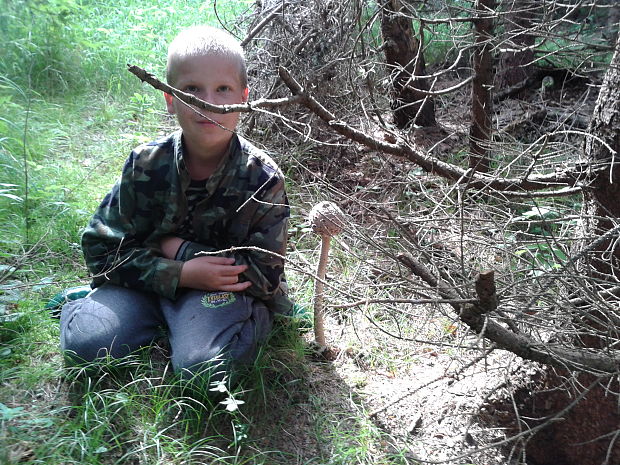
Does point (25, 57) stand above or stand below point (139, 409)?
above

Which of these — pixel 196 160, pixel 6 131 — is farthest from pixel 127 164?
pixel 6 131

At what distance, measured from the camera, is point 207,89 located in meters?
2.23

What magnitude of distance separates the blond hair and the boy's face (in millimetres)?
19

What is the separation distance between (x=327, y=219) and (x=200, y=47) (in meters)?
0.84

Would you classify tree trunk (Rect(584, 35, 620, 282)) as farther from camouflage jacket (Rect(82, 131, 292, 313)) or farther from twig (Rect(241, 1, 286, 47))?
twig (Rect(241, 1, 286, 47))

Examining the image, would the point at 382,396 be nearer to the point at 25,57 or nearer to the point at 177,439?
the point at 177,439

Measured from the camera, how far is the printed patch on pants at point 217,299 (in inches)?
90.7

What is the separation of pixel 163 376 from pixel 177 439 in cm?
27

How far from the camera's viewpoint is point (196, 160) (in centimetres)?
243

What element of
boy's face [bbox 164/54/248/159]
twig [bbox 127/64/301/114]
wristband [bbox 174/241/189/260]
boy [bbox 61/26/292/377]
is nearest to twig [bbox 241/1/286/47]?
boy [bbox 61/26/292/377]

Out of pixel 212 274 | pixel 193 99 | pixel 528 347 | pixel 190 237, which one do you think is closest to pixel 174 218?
pixel 190 237

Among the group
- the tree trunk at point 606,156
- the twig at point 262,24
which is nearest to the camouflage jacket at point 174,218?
the tree trunk at point 606,156

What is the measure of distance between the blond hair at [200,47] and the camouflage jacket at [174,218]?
0.31 meters

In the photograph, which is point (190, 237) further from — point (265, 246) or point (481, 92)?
point (481, 92)
